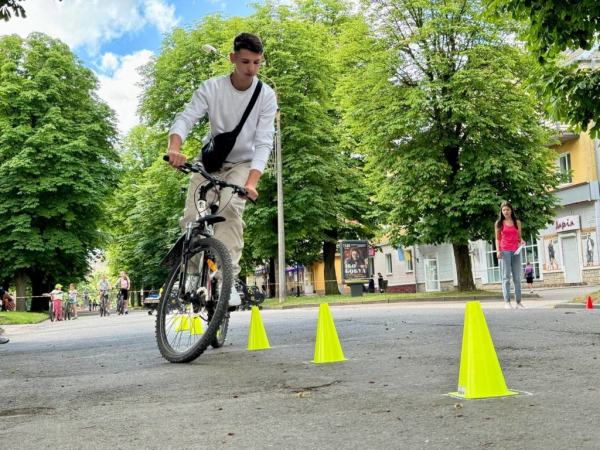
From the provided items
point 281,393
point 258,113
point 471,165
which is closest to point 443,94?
point 471,165

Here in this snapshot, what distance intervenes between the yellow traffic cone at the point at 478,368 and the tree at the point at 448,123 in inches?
886

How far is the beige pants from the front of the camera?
6.29 metres

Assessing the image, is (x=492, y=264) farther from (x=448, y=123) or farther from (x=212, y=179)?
(x=212, y=179)

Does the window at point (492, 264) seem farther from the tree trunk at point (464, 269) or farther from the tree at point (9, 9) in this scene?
the tree at point (9, 9)

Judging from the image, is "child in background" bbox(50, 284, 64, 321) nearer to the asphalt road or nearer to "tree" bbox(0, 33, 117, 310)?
"tree" bbox(0, 33, 117, 310)

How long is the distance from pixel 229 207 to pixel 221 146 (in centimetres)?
53

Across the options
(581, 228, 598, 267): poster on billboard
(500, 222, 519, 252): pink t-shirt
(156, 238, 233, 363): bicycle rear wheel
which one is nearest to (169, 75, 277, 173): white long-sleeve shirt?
(156, 238, 233, 363): bicycle rear wheel

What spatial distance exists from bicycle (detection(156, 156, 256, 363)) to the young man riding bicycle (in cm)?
16

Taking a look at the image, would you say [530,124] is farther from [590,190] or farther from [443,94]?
[590,190]

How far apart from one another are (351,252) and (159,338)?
28352 millimetres

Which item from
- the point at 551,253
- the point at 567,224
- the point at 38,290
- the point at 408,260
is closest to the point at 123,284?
the point at 38,290

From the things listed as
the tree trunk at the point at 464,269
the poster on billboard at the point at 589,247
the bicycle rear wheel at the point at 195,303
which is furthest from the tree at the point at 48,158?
the bicycle rear wheel at the point at 195,303

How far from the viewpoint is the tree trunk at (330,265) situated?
3806 centimetres

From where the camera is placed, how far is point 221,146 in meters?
6.24
